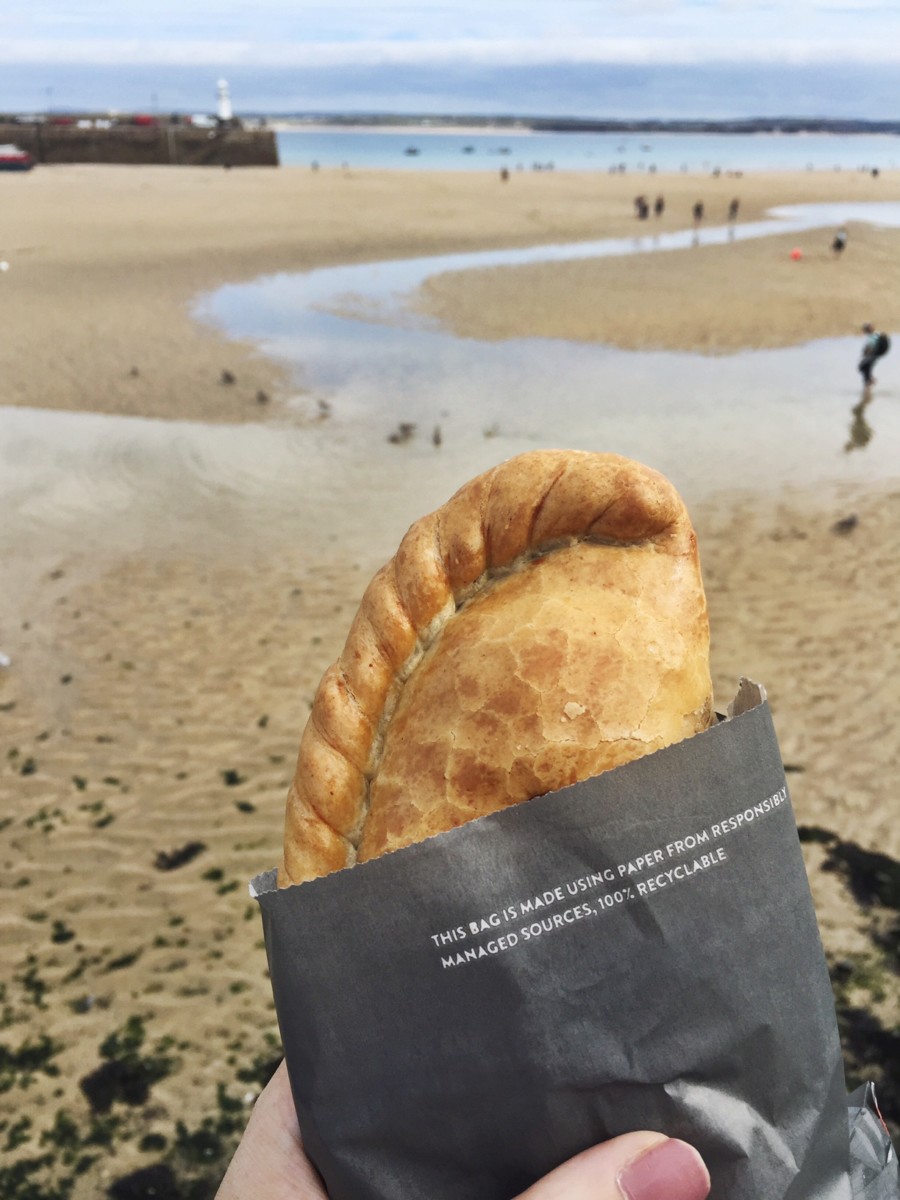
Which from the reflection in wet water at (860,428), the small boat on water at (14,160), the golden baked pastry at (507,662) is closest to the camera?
the golden baked pastry at (507,662)

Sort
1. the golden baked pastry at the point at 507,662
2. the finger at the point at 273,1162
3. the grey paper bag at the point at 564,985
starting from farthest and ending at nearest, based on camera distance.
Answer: the finger at the point at 273,1162 < the golden baked pastry at the point at 507,662 < the grey paper bag at the point at 564,985

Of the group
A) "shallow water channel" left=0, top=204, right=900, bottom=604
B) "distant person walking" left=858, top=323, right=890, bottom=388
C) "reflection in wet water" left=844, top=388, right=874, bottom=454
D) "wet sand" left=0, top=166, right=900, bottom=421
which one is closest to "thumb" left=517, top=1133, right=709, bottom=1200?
"shallow water channel" left=0, top=204, right=900, bottom=604

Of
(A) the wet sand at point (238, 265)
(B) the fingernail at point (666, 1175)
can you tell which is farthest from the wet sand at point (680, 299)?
(B) the fingernail at point (666, 1175)

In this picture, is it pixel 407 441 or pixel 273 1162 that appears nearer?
pixel 273 1162

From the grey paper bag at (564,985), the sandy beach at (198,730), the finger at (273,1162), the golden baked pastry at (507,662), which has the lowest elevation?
the sandy beach at (198,730)

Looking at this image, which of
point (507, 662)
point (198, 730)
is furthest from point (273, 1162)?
point (198, 730)

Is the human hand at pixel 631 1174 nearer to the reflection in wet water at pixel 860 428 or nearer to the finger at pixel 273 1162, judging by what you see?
the finger at pixel 273 1162

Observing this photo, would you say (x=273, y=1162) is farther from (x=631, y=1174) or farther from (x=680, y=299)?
(x=680, y=299)
